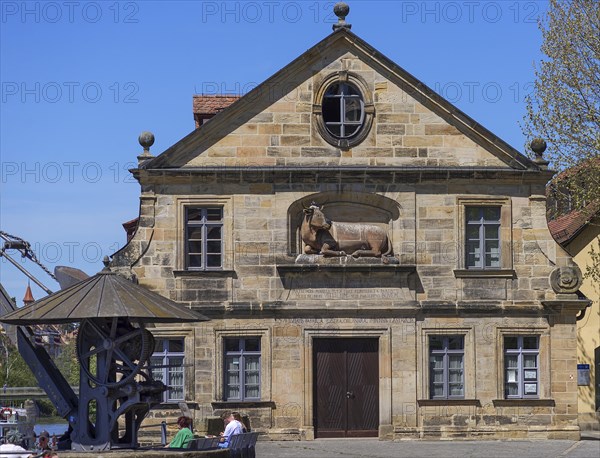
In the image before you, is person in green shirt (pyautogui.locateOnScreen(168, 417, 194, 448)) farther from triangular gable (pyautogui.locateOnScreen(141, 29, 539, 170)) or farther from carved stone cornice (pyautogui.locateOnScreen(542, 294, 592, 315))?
carved stone cornice (pyautogui.locateOnScreen(542, 294, 592, 315))

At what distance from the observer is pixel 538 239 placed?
35375 millimetres

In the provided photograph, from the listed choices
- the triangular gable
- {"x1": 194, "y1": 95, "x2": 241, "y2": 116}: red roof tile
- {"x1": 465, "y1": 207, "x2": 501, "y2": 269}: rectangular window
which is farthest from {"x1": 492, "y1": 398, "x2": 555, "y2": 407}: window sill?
{"x1": 194, "y1": 95, "x2": 241, "y2": 116}: red roof tile

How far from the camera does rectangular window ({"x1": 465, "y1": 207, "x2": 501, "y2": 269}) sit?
35.3 metres

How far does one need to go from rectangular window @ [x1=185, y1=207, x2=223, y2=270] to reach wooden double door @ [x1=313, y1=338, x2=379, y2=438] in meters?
3.30

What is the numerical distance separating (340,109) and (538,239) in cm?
597

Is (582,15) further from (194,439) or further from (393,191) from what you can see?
(194,439)

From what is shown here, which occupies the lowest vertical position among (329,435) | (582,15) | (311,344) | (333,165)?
(329,435)

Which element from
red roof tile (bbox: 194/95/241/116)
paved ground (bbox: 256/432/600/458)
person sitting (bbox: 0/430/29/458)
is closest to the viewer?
person sitting (bbox: 0/430/29/458)

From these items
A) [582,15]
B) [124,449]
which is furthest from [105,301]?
[582,15]

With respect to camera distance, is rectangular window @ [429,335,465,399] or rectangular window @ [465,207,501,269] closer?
rectangular window @ [429,335,465,399]

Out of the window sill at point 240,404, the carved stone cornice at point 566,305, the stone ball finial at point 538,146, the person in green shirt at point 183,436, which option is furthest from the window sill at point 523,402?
the person in green shirt at point 183,436

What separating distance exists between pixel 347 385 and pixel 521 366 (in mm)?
4378

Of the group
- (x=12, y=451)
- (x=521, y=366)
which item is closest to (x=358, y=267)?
(x=521, y=366)

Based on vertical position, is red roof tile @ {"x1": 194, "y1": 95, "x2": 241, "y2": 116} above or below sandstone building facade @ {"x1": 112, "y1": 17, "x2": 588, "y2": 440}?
above
